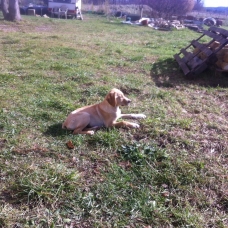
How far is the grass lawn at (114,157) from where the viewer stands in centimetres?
263

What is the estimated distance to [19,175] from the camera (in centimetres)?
302

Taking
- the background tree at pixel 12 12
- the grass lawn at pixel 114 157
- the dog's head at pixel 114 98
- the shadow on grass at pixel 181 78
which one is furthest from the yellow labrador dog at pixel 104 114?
the background tree at pixel 12 12

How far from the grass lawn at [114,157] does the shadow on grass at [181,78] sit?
0.07 metres

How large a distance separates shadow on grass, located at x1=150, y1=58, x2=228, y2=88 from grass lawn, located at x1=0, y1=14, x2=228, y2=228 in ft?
0.24

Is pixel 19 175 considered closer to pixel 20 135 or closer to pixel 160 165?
pixel 20 135

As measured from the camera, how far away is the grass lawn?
263 centimetres

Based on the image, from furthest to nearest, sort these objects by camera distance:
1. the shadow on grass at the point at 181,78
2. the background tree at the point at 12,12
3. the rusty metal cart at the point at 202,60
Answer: the background tree at the point at 12,12
the rusty metal cart at the point at 202,60
the shadow on grass at the point at 181,78

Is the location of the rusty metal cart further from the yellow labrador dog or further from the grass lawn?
the yellow labrador dog

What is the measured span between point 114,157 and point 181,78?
432 cm

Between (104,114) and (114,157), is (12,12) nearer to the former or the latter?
(104,114)

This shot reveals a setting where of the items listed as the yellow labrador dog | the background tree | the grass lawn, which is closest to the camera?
the grass lawn

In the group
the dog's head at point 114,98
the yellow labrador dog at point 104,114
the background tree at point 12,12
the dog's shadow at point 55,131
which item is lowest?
the background tree at point 12,12

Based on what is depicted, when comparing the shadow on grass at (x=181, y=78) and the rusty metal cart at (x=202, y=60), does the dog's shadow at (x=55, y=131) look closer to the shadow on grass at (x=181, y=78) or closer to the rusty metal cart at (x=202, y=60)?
the shadow on grass at (x=181, y=78)

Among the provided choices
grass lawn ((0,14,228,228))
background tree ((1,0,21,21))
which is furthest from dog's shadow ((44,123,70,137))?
background tree ((1,0,21,21))
